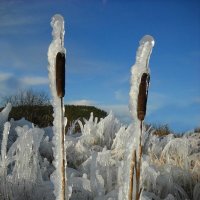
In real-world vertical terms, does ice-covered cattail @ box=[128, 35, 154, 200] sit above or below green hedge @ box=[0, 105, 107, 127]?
below

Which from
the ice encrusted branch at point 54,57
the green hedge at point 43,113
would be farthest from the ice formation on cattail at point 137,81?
the green hedge at point 43,113

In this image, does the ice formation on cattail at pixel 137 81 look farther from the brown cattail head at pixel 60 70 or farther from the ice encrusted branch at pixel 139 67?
the brown cattail head at pixel 60 70

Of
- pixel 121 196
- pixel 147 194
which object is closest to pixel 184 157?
pixel 147 194

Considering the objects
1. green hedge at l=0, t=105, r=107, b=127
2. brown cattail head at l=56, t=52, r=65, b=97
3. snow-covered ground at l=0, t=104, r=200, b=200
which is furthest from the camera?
green hedge at l=0, t=105, r=107, b=127

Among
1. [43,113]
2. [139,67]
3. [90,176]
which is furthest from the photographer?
[43,113]

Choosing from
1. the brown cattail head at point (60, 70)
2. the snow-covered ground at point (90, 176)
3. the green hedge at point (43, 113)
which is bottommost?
the snow-covered ground at point (90, 176)

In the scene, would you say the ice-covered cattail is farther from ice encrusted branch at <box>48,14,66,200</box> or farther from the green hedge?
the green hedge

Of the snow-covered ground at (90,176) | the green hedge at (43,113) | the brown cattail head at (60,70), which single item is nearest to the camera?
the brown cattail head at (60,70)

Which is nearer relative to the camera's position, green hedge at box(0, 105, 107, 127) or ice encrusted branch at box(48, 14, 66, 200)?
ice encrusted branch at box(48, 14, 66, 200)

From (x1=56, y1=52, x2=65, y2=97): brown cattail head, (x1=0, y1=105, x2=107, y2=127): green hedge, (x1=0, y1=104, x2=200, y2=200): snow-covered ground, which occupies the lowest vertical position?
(x1=0, y1=104, x2=200, y2=200): snow-covered ground

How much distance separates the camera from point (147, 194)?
4.12 meters

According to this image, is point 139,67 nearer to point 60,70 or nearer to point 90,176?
point 60,70

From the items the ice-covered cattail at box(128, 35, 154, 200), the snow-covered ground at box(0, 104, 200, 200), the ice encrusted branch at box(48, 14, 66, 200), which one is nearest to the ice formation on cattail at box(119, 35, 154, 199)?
the ice-covered cattail at box(128, 35, 154, 200)

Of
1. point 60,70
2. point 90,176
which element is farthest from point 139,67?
point 90,176
